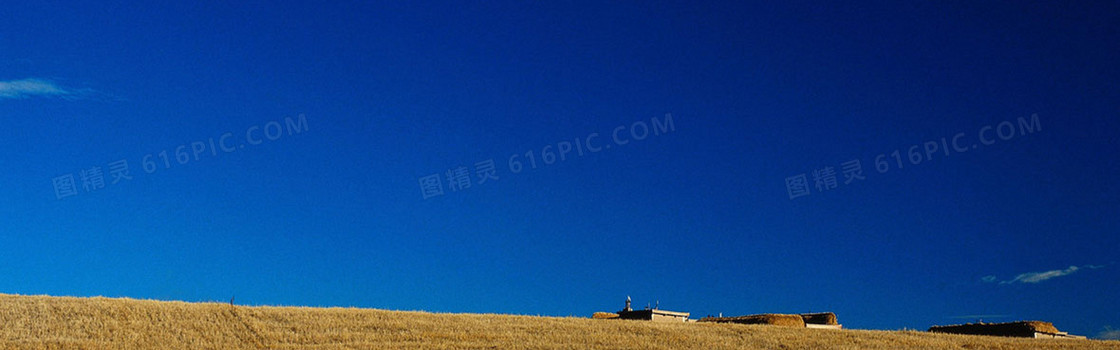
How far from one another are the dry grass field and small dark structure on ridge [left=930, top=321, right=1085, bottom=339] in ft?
10.0

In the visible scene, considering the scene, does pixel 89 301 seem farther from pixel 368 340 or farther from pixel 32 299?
pixel 368 340

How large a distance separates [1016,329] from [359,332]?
33.3 meters

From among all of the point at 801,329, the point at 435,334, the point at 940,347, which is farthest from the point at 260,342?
the point at 940,347

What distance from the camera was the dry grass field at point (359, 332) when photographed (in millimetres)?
31578

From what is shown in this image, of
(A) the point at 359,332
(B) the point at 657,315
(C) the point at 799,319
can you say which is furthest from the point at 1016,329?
(A) the point at 359,332

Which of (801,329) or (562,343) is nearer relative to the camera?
(562,343)

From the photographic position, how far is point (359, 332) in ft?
113

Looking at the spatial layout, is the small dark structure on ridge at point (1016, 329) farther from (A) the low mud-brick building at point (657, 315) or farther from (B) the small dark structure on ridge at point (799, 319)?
(A) the low mud-brick building at point (657, 315)

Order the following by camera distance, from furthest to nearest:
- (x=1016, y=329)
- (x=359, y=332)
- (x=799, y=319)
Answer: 1. (x=799, y=319)
2. (x=1016, y=329)
3. (x=359, y=332)

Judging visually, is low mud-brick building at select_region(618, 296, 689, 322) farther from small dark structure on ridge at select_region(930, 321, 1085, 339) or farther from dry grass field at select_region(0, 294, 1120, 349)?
small dark structure on ridge at select_region(930, 321, 1085, 339)

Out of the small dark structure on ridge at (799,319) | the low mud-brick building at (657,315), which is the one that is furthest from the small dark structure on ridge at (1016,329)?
the low mud-brick building at (657,315)

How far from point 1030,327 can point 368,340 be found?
33.2 metres

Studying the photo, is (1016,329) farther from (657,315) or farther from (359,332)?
(359,332)

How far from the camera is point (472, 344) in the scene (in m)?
32.7
